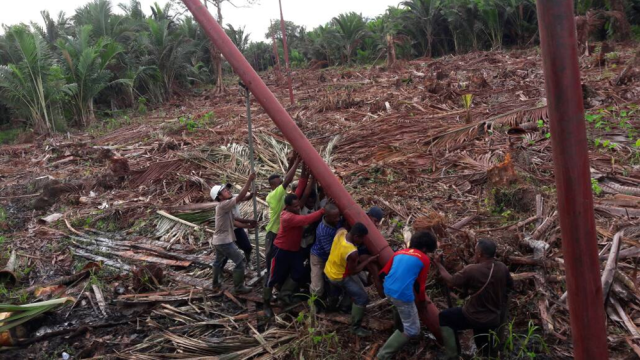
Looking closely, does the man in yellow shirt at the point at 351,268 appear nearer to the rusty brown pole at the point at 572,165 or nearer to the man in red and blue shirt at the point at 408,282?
the man in red and blue shirt at the point at 408,282

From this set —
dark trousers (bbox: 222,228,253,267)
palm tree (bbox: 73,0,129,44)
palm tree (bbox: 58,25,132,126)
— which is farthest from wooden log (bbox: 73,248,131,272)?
palm tree (bbox: 73,0,129,44)

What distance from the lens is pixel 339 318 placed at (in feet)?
16.0

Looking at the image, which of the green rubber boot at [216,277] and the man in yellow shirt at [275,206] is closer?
the man in yellow shirt at [275,206]

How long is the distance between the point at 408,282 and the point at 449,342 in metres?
0.67

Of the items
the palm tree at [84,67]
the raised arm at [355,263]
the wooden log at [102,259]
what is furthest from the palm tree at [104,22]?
the raised arm at [355,263]

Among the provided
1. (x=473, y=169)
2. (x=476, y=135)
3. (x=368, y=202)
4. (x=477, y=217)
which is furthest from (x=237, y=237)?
(x=476, y=135)

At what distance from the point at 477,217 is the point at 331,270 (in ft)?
8.99

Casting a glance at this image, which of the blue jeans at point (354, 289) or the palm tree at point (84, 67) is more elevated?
the palm tree at point (84, 67)

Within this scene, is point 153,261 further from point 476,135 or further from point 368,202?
point 476,135

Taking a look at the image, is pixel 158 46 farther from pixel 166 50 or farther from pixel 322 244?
pixel 322 244

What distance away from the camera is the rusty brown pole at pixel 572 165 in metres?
2.02

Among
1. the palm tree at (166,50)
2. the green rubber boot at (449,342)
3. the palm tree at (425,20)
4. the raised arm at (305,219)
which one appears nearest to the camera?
the green rubber boot at (449,342)

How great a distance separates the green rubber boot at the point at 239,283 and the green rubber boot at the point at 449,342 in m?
2.63

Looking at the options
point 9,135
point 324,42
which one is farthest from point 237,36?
point 9,135
